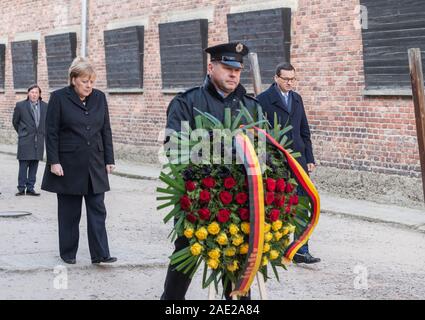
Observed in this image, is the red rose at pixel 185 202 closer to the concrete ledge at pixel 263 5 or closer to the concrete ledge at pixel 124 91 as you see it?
the concrete ledge at pixel 263 5

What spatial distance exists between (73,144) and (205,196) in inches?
138

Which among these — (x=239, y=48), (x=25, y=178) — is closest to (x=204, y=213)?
(x=239, y=48)

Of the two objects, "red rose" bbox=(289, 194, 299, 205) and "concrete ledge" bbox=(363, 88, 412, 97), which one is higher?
"concrete ledge" bbox=(363, 88, 412, 97)

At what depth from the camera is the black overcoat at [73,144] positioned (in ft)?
28.0

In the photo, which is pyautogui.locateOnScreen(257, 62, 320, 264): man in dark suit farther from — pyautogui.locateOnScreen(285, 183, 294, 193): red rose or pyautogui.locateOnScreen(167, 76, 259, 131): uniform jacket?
pyautogui.locateOnScreen(285, 183, 294, 193): red rose

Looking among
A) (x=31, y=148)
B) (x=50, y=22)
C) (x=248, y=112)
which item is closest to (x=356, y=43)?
(x=31, y=148)

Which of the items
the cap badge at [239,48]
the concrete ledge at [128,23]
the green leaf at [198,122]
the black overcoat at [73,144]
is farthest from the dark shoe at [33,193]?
the green leaf at [198,122]

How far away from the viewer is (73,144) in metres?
8.60

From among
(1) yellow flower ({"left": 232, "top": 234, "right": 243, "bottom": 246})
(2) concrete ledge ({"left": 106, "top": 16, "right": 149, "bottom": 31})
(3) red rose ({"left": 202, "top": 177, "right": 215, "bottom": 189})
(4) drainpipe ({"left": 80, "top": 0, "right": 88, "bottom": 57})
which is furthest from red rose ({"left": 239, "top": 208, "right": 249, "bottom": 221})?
(4) drainpipe ({"left": 80, "top": 0, "right": 88, "bottom": 57})

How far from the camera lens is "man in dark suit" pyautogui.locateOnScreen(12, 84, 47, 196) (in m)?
14.5

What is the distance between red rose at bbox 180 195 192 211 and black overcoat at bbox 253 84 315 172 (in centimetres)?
345

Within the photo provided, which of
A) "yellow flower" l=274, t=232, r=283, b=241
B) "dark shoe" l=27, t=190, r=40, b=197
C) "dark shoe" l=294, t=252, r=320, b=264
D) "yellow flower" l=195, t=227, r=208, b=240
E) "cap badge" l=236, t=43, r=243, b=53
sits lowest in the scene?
"dark shoe" l=294, t=252, r=320, b=264

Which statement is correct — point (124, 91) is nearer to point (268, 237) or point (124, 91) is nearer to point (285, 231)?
point (285, 231)

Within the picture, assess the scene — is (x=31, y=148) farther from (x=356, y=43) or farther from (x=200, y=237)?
(x=200, y=237)
